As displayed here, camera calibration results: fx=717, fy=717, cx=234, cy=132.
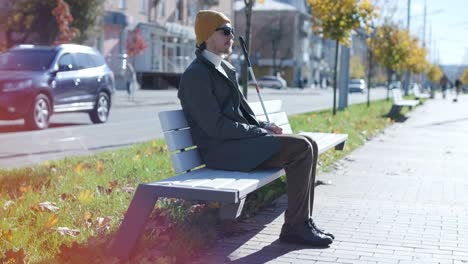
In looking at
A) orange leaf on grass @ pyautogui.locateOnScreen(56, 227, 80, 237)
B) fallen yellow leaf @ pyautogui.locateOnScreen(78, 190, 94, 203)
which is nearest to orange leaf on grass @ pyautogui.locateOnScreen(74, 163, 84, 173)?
fallen yellow leaf @ pyautogui.locateOnScreen(78, 190, 94, 203)

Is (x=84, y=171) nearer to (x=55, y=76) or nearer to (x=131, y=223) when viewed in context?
(x=131, y=223)

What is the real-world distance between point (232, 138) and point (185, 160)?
42 centimetres

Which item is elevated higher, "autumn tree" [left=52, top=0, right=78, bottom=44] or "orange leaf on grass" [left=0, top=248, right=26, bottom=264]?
"autumn tree" [left=52, top=0, right=78, bottom=44]

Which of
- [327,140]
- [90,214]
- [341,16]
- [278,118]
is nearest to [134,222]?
[90,214]

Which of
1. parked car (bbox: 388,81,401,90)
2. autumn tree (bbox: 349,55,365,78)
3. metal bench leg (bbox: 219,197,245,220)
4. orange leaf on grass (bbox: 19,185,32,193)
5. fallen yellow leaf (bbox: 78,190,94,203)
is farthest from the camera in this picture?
autumn tree (bbox: 349,55,365,78)

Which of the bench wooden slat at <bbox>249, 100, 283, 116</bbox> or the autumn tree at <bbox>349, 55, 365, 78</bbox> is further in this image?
the autumn tree at <bbox>349, 55, 365, 78</bbox>

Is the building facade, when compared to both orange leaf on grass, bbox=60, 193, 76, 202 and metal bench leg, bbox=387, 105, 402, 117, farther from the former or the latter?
orange leaf on grass, bbox=60, 193, 76, 202

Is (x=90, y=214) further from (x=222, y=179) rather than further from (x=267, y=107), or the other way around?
(x=267, y=107)

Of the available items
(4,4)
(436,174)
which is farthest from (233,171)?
(4,4)

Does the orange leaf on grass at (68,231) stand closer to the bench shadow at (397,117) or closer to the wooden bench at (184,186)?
the wooden bench at (184,186)

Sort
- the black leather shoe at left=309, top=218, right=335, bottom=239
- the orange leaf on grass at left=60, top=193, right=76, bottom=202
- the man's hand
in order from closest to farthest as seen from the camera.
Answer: the black leather shoe at left=309, top=218, right=335, bottom=239 < the man's hand < the orange leaf on grass at left=60, top=193, right=76, bottom=202

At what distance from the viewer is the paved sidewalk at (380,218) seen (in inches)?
198

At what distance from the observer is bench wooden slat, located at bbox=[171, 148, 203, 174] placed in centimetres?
528

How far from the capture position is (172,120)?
532 cm
